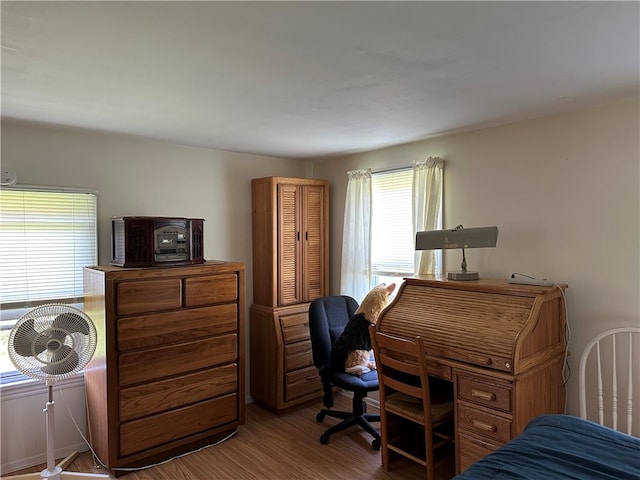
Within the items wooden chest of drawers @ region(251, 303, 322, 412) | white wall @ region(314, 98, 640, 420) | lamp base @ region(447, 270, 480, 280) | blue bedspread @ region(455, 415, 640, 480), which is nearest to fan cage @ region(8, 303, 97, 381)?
wooden chest of drawers @ region(251, 303, 322, 412)

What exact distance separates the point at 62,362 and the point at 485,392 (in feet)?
8.28

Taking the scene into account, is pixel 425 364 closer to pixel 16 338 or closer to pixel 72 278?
pixel 16 338

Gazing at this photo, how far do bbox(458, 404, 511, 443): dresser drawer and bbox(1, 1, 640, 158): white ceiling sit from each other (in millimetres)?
1795

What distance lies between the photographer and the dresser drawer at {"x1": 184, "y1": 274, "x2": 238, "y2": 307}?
3.15 m

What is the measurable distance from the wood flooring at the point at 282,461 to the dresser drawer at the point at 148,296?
1121 millimetres

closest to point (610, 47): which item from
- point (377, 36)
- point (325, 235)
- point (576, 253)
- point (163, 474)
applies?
point (377, 36)

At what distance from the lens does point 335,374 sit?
3.37 m

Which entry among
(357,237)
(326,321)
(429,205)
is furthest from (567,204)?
(326,321)

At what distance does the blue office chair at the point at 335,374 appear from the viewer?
3236 mm

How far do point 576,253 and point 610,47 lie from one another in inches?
54.5

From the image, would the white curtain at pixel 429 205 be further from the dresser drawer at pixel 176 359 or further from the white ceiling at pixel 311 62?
the dresser drawer at pixel 176 359

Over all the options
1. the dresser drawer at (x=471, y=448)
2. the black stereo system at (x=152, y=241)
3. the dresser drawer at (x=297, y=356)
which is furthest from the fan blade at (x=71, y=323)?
the dresser drawer at (x=471, y=448)

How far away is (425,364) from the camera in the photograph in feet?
8.49

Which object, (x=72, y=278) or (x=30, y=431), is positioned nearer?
(x=30, y=431)
